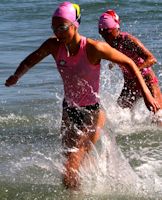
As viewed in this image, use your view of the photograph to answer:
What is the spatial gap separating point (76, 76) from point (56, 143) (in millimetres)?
2500

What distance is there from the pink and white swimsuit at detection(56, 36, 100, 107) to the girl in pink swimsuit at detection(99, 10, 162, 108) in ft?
4.17

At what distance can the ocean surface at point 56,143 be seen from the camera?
6629 millimetres

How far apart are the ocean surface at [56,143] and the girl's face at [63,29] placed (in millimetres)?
1165

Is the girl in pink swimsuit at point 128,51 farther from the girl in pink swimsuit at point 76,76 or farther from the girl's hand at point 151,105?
the girl's hand at point 151,105

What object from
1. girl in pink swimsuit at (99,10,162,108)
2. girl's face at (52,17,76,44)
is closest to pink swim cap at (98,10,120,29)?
girl in pink swimsuit at (99,10,162,108)

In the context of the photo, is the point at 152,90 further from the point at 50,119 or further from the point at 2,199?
the point at 2,199

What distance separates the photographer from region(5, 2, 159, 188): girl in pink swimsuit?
5941 millimetres

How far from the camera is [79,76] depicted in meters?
6.15

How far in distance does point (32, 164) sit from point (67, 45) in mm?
2049

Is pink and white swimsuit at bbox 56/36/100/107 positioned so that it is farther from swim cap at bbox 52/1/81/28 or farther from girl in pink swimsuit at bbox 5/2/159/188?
swim cap at bbox 52/1/81/28

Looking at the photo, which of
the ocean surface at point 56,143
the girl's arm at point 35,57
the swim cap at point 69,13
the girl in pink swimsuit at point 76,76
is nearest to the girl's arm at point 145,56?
the ocean surface at point 56,143

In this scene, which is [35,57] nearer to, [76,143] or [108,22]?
[76,143]

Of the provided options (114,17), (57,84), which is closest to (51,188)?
(114,17)

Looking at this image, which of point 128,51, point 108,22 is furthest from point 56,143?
point 108,22
